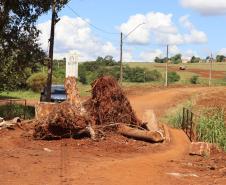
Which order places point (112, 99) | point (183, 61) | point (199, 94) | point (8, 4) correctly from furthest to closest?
point (183, 61), point (199, 94), point (8, 4), point (112, 99)

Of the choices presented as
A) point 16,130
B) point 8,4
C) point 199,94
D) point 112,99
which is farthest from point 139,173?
point 199,94

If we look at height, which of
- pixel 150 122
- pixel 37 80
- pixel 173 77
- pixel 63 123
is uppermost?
pixel 173 77

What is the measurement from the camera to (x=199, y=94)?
47.2 meters

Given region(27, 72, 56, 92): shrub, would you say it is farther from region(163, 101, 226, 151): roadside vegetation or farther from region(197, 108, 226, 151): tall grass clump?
region(197, 108, 226, 151): tall grass clump

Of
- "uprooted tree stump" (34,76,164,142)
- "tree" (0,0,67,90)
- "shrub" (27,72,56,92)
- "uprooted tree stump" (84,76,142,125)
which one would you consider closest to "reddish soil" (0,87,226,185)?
"uprooted tree stump" (34,76,164,142)

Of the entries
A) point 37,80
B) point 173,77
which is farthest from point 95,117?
point 173,77

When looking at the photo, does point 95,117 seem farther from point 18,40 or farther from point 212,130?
point 18,40

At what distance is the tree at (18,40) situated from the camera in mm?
29766

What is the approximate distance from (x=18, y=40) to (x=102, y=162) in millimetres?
16728

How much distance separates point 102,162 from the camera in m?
15.2

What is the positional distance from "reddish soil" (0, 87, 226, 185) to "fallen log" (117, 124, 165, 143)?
0.23 m

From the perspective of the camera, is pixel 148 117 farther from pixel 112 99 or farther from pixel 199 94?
pixel 199 94

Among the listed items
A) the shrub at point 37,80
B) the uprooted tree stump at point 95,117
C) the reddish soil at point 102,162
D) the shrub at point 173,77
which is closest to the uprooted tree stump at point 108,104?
the uprooted tree stump at point 95,117

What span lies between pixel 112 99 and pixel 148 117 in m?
1.80
